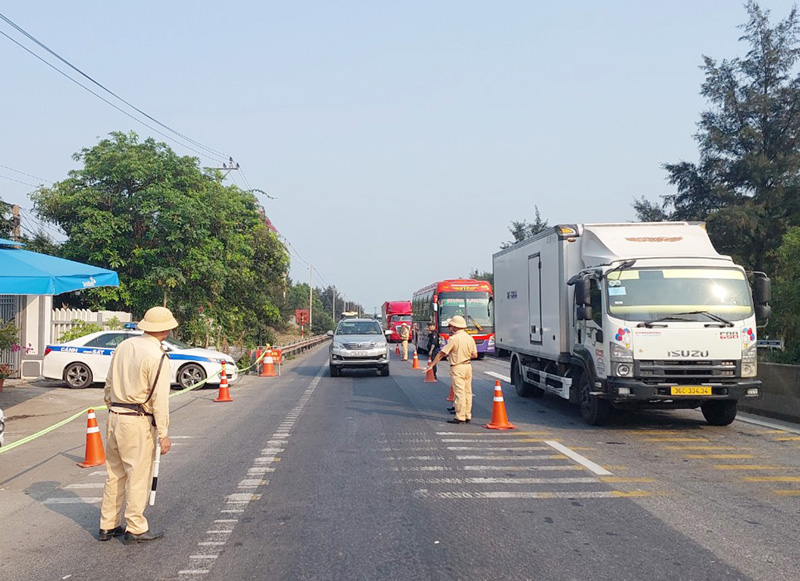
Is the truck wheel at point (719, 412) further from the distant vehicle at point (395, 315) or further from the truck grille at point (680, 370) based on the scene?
the distant vehicle at point (395, 315)

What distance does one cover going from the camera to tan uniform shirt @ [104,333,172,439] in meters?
Answer: 5.83

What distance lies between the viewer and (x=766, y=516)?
6.43 meters

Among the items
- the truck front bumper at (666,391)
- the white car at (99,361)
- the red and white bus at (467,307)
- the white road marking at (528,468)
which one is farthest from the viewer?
the red and white bus at (467,307)

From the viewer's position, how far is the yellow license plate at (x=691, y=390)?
10.6 metres

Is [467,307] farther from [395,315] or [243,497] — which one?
[243,497]

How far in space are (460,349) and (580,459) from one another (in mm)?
3720

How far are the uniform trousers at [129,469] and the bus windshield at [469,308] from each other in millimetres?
26383

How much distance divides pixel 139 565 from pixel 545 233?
998 cm

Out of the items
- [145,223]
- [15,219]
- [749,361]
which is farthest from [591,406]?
[15,219]

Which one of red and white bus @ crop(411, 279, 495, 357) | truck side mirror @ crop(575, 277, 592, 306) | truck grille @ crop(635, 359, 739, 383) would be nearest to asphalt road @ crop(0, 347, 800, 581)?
truck grille @ crop(635, 359, 739, 383)

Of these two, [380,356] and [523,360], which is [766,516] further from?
[380,356]

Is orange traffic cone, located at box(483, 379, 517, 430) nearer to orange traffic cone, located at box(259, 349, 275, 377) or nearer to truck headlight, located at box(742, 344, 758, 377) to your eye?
truck headlight, located at box(742, 344, 758, 377)

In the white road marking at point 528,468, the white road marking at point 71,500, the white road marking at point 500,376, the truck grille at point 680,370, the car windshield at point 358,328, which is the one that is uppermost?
the car windshield at point 358,328

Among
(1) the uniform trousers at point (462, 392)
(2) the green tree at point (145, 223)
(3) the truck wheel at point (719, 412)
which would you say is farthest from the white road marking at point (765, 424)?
(2) the green tree at point (145, 223)
